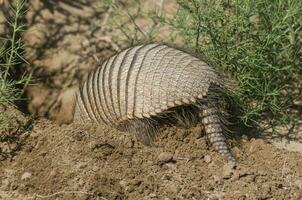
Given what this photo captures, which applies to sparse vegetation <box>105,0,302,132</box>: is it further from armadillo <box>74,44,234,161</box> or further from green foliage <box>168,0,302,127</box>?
armadillo <box>74,44,234,161</box>

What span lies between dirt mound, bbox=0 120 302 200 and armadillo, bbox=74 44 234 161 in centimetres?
17

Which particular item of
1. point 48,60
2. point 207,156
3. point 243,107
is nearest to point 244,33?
point 243,107

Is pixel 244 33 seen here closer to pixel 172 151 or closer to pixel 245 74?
pixel 245 74

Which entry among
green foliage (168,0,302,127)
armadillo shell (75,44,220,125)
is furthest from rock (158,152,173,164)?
green foliage (168,0,302,127)

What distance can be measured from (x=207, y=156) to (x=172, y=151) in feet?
0.88

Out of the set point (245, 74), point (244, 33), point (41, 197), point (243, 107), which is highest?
point (244, 33)

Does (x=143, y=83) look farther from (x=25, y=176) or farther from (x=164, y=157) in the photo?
(x=25, y=176)

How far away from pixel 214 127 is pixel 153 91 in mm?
553

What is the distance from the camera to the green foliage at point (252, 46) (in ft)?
13.4

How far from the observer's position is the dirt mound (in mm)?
3600

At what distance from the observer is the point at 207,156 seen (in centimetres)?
409

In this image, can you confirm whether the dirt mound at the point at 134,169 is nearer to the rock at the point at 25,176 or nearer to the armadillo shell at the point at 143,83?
the rock at the point at 25,176

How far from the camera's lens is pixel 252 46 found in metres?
4.19

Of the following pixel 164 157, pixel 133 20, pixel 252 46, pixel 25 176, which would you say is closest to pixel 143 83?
pixel 164 157
